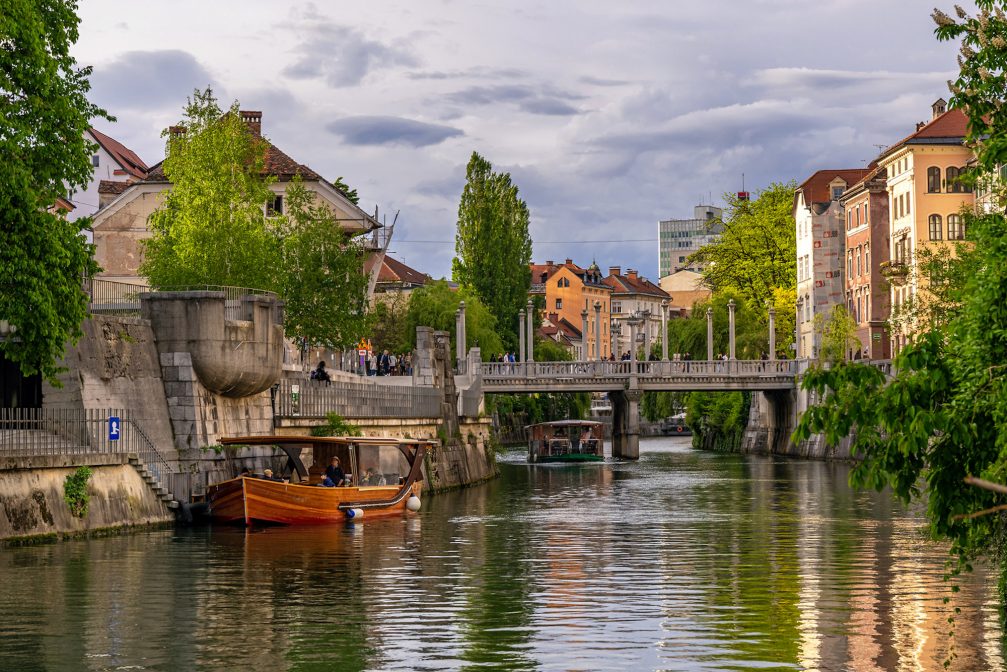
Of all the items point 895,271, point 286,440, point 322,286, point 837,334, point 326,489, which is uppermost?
point 895,271

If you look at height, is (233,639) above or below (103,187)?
below

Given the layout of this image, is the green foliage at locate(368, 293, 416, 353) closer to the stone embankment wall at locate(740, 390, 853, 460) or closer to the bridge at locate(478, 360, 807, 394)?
the bridge at locate(478, 360, 807, 394)

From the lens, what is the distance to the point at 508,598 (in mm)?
24375

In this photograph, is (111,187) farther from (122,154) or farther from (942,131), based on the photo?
(942,131)

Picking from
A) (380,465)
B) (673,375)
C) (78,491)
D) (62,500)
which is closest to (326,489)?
(380,465)

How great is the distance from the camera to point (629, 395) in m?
87.9

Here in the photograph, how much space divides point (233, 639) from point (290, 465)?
21360 millimetres

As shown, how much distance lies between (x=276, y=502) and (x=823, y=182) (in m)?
78.6

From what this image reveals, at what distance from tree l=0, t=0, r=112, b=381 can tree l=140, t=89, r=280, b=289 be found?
1005 inches

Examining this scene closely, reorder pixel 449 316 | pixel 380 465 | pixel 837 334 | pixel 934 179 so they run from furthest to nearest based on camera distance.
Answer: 1. pixel 449 316
2. pixel 837 334
3. pixel 934 179
4. pixel 380 465

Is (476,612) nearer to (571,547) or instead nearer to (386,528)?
(571,547)

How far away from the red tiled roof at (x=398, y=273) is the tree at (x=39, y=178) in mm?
95456

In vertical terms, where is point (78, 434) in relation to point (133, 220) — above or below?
below

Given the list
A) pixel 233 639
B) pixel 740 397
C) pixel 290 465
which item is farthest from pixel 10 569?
pixel 740 397
